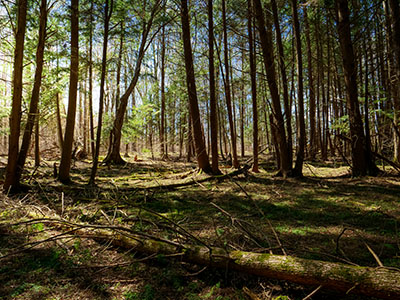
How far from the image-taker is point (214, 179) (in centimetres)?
869

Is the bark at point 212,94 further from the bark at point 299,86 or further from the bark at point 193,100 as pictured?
the bark at point 299,86

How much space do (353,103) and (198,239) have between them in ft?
24.7

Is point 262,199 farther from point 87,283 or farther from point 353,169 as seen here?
point 87,283

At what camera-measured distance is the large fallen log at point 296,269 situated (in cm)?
181

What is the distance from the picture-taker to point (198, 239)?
107 inches

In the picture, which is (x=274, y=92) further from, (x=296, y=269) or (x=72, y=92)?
(x=296, y=269)

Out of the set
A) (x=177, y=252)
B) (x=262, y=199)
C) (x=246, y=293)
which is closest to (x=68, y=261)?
(x=177, y=252)

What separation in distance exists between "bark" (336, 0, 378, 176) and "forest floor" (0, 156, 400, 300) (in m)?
0.72

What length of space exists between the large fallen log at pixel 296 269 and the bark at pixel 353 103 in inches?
267

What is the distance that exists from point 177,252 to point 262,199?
3.85m

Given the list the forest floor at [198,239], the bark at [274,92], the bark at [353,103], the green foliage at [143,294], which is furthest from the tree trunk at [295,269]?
the bark at [353,103]

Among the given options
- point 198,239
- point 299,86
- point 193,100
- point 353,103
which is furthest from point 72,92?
point 353,103

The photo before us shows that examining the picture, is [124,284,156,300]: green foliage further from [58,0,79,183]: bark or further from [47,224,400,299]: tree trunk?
[58,0,79,183]: bark

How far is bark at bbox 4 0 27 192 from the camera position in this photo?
5.83 meters
